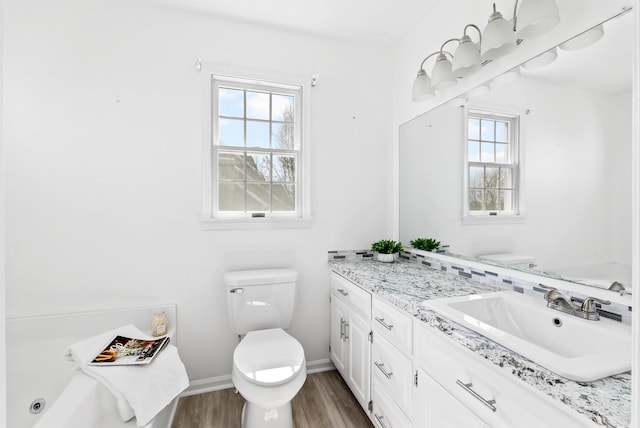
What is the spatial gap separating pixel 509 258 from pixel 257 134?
1.79 m

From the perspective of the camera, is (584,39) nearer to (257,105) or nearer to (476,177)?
(476,177)

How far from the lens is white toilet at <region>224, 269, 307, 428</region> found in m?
1.48

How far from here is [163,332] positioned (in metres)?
1.92

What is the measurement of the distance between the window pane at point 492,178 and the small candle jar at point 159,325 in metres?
2.09

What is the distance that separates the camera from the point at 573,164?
1315mm

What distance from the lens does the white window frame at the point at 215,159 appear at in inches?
83.1

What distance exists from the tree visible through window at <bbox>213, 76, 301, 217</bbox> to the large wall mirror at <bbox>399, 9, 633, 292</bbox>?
47.0 inches

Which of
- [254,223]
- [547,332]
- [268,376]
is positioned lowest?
[268,376]

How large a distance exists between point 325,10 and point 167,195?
1614 millimetres

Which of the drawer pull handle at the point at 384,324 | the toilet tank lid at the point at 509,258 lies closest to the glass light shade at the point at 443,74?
the toilet tank lid at the point at 509,258

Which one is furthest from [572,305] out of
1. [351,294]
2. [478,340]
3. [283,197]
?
[283,197]

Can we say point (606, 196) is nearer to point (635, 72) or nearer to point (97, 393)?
point (635, 72)

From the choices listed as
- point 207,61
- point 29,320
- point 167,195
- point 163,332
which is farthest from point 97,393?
point 207,61

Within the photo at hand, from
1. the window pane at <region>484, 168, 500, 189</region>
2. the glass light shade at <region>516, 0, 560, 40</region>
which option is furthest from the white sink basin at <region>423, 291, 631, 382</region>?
the glass light shade at <region>516, 0, 560, 40</region>
